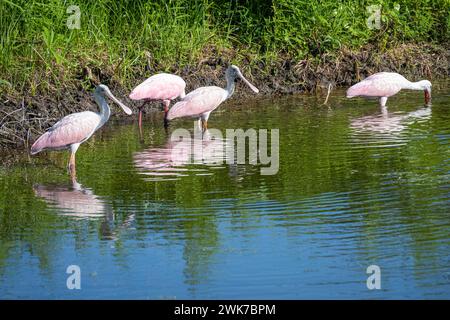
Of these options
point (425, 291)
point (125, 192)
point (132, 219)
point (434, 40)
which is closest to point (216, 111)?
point (434, 40)

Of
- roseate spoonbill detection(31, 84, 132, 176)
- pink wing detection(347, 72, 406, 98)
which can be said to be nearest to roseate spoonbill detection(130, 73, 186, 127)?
pink wing detection(347, 72, 406, 98)

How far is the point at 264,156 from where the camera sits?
38.2 feet

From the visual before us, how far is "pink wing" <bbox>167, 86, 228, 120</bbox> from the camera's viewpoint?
1400cm

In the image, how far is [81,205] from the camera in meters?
9.89

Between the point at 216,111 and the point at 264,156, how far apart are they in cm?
369

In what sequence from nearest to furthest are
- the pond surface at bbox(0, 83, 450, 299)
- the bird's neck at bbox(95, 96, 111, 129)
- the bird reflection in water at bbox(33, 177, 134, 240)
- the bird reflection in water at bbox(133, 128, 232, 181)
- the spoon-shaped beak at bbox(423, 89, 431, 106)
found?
the pond surface at bbox(0, 83, 450, 299)
the bird reflection in water at bbox(33, 177, 134, 240)
the bird reflection in water at bbox(133, 128, 232, 181)
the bird's neck at bbox(95, 96, 111, 129)
the spoon-shaped beak at bbox(423, 89, 431, 106)

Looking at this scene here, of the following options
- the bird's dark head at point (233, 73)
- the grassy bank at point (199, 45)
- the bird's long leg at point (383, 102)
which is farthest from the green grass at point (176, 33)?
the bird's long leg at point (383, 102)

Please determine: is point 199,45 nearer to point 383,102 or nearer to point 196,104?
point 196,104

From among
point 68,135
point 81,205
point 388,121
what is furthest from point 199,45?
point 81,205

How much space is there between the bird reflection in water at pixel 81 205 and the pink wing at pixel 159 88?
11.0 ft

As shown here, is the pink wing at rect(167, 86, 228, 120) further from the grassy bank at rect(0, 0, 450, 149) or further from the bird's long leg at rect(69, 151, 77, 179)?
the bird's long leg at rect(69, 151, 77, 179)

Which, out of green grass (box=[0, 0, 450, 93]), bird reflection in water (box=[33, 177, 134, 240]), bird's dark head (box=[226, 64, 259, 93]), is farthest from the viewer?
bird's dark head (box=[226, 64, 259, 93])

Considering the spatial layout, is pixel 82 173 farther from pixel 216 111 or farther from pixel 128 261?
pixel 216 111

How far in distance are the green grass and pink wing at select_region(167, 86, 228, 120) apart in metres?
1.05
